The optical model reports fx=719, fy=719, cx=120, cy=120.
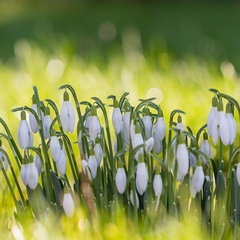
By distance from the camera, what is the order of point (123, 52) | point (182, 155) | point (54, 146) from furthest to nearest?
point (123, 52), point (54, 146), point (182, 155)

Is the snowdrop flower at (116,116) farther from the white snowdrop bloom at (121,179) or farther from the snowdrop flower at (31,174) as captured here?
the snowdrop flower at (31,174)

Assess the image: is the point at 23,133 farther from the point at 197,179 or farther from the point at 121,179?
the point at 197,179

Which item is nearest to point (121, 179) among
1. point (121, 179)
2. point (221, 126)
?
point (121, 179)

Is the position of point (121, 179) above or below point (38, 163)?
below

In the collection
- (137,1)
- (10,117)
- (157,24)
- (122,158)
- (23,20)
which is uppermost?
(137,1)

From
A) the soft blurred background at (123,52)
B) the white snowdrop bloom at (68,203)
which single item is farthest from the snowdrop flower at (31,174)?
the soft blurred background at (123,52)

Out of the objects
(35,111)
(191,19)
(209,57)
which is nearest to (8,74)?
(209,57)

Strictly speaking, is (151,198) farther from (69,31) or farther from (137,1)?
(137,1)
